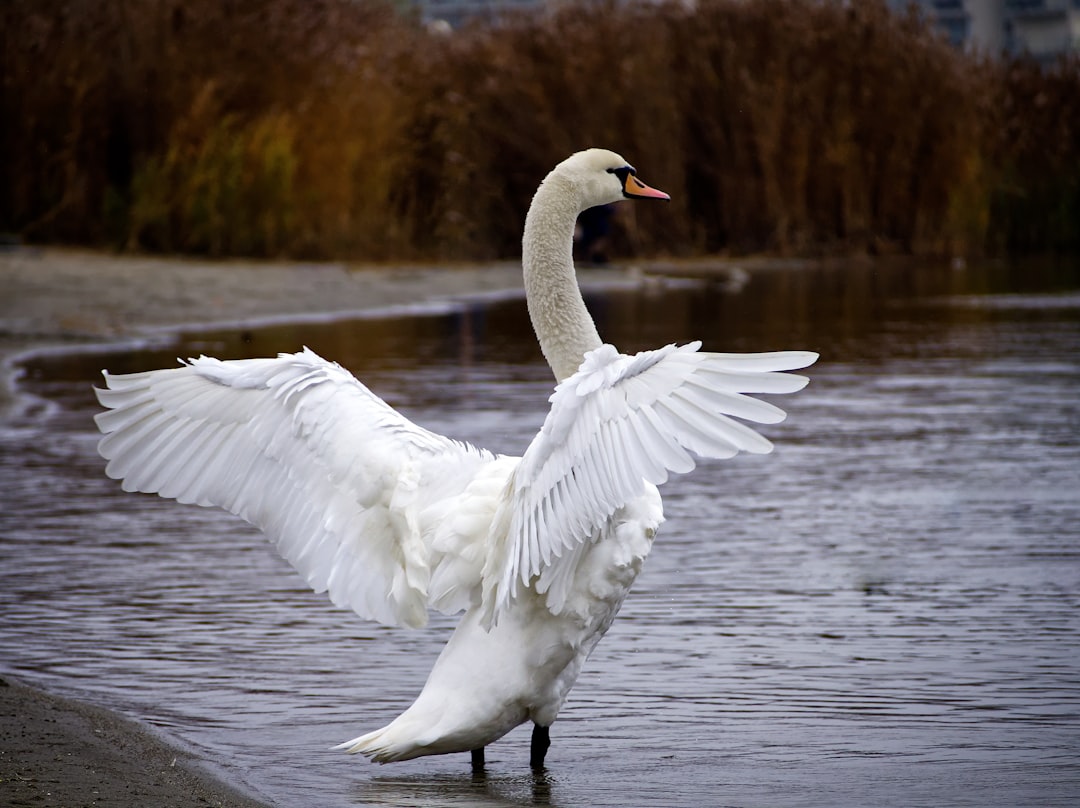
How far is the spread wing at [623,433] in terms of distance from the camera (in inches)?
153

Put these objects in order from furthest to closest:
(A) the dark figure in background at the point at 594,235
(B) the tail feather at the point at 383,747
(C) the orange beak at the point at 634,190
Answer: (A) the dark figure in background at the point at 594,235, (C) the orange beak at the point at 634,190, (B) the tail feather at the point at 383,747

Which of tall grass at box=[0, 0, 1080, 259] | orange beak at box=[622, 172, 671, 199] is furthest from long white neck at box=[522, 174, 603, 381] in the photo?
tall grass at box=[0, 0, 1080, 259]

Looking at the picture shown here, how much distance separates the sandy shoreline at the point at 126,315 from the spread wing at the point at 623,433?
896 mm

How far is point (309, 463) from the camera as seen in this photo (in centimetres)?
496

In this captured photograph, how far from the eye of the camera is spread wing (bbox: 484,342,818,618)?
390 cm

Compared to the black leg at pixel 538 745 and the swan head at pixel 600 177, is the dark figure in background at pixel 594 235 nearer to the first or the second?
the swan head at pixel 600 177

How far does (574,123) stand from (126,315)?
388 inches

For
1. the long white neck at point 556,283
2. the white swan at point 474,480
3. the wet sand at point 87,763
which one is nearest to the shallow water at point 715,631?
the wet sand at point 87,763

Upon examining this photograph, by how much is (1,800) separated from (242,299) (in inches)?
485

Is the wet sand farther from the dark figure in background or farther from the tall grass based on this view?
the dark figure in background

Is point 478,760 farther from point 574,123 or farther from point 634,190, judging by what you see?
point 574,123

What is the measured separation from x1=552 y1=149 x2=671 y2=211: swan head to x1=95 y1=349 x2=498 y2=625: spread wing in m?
0.95

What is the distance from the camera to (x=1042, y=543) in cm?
707

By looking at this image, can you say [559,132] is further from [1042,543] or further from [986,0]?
[986,0]
